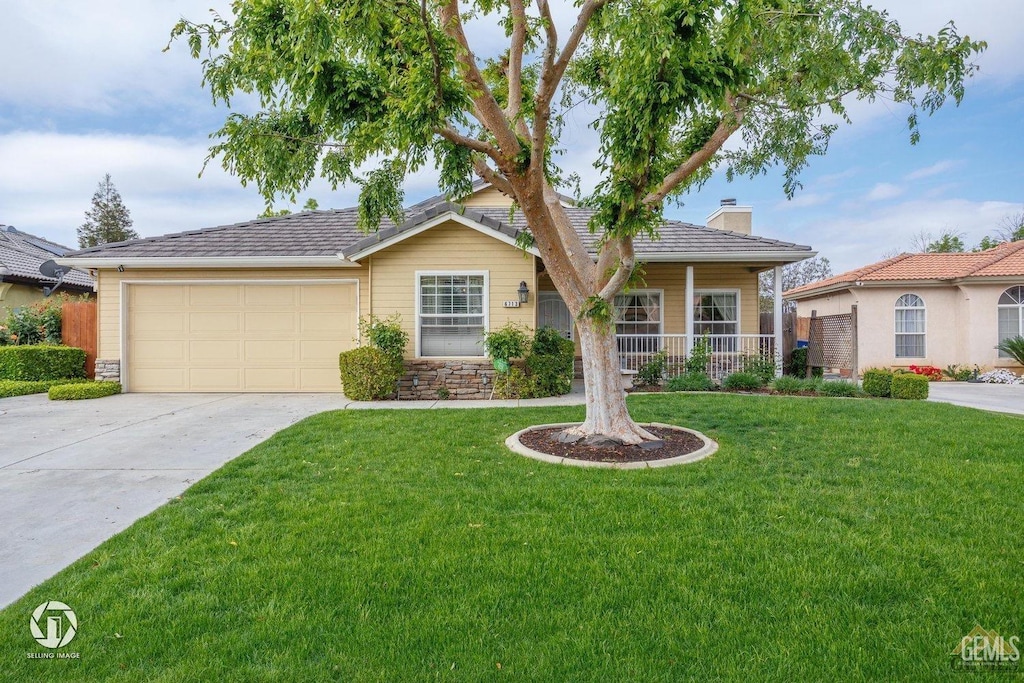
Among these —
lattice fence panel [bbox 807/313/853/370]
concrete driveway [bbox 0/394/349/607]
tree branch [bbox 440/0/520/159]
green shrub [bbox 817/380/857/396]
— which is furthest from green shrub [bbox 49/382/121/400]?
lattice fence panel [bbox 807/313/853/370]

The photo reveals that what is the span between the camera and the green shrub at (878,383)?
991 centimetres

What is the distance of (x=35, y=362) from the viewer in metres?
10.9

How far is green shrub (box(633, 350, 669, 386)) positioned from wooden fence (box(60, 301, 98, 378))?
12438 millimetres

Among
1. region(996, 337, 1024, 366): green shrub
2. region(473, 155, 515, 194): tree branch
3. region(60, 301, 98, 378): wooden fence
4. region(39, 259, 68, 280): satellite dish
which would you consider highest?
region(39, 259, 68, 280): satellite dish

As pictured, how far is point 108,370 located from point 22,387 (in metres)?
1.58

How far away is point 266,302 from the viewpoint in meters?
11.0

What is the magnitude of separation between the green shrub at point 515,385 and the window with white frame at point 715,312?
5492mm

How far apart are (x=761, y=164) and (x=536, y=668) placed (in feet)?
26.2

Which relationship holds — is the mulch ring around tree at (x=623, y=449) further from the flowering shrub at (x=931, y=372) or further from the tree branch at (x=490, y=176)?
the flowering shrub at (x=931, y=372)

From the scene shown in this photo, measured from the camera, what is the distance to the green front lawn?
2273 millimetres

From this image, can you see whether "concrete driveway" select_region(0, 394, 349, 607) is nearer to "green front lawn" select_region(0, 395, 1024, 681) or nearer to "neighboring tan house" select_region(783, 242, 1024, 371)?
"green front lawn" select_region(0, 395, 1024, 681)

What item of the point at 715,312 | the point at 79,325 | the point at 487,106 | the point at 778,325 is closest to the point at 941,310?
the point at 778,325

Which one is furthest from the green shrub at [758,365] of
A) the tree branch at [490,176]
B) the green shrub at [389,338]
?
the tree branch at [490,176]

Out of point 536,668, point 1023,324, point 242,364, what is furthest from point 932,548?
point 1023,324
